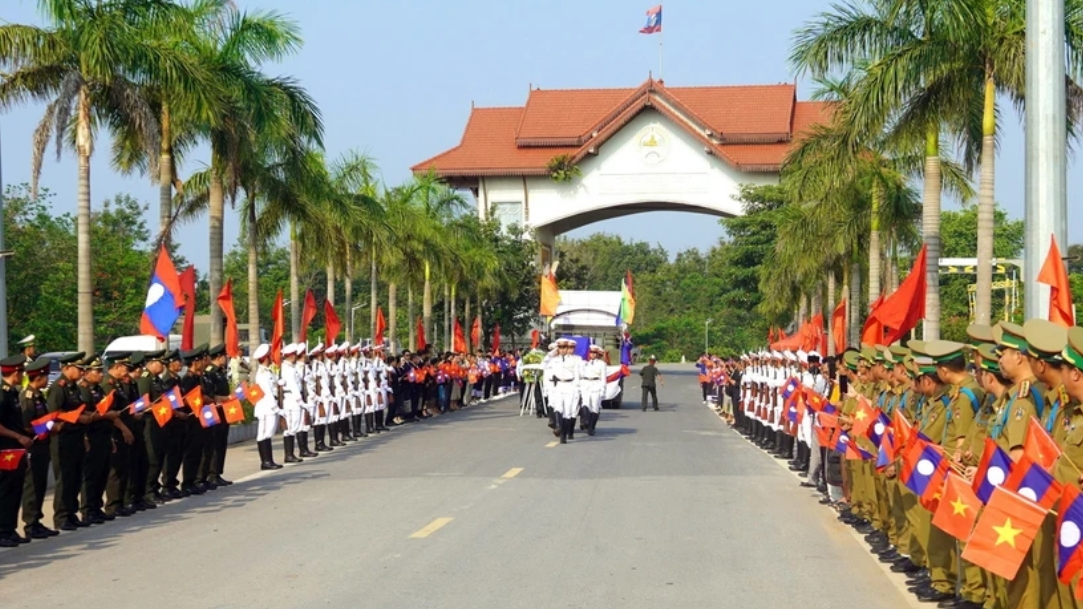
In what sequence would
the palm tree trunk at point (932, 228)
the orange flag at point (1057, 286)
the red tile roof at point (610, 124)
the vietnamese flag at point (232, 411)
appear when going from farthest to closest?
the red tile roof at point (610, 124) < the palm tree trunk at point (932, 228) < the vietnamese flag at point (232, 411) < the orange flag at point (1057, 286)

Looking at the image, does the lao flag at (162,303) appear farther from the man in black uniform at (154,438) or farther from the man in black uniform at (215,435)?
the man in black uniform at (154,438)

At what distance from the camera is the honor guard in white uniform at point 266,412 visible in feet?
66.0

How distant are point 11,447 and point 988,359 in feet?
27.7

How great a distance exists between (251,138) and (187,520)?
14347 millimetres

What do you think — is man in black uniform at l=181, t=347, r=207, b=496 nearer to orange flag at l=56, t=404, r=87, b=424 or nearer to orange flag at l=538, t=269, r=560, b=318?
orange flag at l=56, t=404, r=87, b=424

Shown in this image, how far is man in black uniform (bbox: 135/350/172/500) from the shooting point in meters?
15.6

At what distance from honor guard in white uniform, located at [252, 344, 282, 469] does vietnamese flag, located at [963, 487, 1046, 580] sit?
14.2m

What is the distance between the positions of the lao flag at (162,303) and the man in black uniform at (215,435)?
3.16m

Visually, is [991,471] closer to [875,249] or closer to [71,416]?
[71,416]

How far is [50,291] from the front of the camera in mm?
39562

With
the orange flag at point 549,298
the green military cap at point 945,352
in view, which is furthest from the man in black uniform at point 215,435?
the orange flag at point 549,298

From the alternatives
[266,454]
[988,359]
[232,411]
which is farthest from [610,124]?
[988,359]

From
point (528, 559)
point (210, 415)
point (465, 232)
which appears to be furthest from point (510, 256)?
point (528, 559)

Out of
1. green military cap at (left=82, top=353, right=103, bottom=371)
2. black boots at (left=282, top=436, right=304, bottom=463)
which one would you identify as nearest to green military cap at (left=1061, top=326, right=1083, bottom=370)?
green military cap at (left=82, top=353, right=103, bottom=371)
